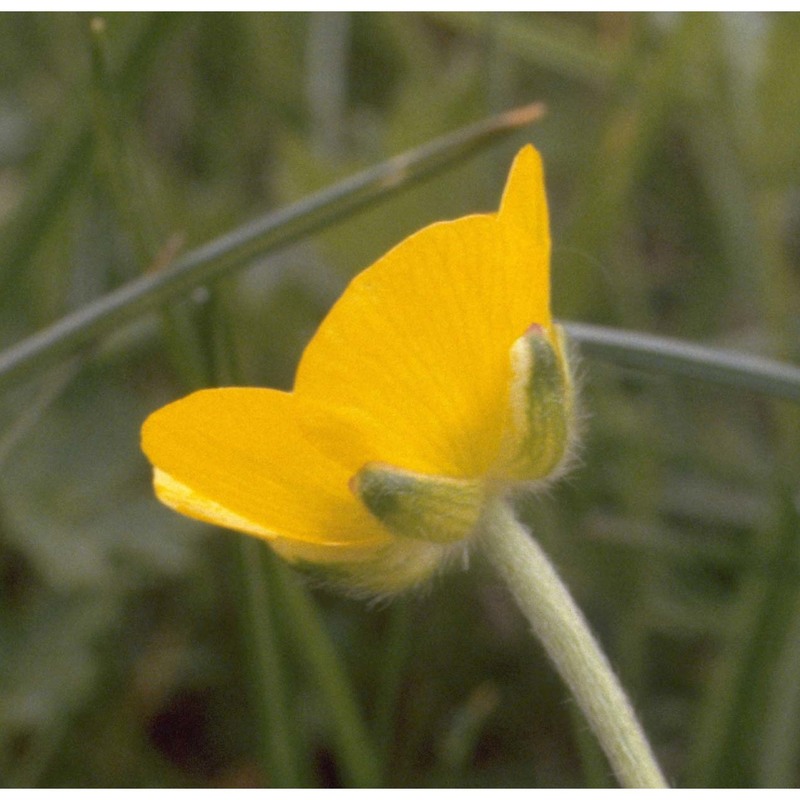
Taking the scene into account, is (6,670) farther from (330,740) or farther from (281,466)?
(281,466)

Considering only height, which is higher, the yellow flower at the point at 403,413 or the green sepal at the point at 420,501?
the yellow flower at the point at 403,413

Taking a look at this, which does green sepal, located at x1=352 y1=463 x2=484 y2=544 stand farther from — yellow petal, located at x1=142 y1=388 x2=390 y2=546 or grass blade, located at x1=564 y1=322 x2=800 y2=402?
grass blade, located at x1=564 y1=322 x2=800 y2=402

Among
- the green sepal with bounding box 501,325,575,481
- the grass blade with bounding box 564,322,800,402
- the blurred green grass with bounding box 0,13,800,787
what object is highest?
the green sepal with bounding box 501,325,575,481

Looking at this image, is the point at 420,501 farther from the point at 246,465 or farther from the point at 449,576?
the point at 449,576

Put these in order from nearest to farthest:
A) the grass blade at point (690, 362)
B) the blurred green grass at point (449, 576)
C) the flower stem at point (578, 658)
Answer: the flower stem at point (578, 658)
the grass blade at point (690, 362)
the blurred green grass at point (449, 576)

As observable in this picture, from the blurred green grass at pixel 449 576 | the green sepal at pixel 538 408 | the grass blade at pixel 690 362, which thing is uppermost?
the green sepal at pixel 538 408

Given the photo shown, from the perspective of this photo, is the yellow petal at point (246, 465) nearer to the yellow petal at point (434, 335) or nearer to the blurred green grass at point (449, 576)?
the yellow petal at point (434, 335)

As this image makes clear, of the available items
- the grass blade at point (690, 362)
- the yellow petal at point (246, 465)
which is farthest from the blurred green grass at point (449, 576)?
the yellow petal at point (246, 465)

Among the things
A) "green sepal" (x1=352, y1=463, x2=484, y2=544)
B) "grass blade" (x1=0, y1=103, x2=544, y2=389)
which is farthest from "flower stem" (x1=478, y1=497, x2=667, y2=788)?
"grass blade" (x1=0, y1=103, x2=544, y2=389)
